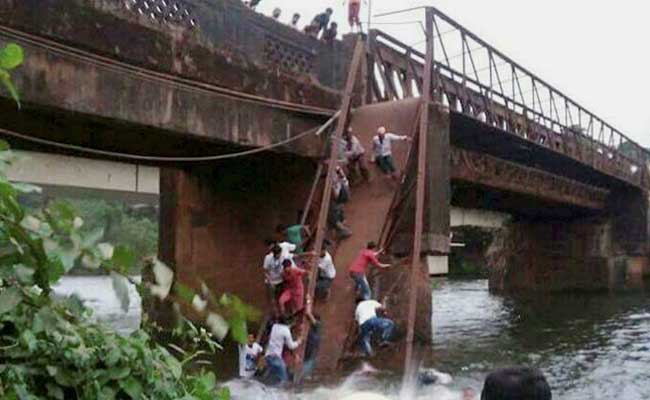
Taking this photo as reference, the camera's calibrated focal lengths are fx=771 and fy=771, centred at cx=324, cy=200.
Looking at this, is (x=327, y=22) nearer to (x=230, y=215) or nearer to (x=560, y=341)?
(x=230, y=215)

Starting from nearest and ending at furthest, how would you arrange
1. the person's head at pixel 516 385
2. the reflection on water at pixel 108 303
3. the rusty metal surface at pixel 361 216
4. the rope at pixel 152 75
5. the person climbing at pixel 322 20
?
the person's head at pixel 516 385
the reflection on water at pixel 108 303
the rope at pixel 152 75
the rusty metal surface at pixel 361 216
the person climbing at pixel 322 20

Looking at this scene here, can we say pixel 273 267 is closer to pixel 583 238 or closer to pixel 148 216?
pixel 583 238

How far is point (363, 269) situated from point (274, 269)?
54.2 inches

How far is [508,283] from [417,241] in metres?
26.4

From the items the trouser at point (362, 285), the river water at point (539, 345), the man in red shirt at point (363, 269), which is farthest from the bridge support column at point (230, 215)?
the trouser at point (362, 285)

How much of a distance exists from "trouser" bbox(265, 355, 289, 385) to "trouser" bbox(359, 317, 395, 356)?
1.44 m

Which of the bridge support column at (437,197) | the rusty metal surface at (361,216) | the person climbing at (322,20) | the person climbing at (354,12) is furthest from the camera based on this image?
the person climbing at (322,20)

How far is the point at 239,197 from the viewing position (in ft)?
49.7

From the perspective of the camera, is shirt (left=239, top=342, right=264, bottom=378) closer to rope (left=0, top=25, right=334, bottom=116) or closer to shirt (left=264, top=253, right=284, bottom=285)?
shirt (left=264, top=253, right=284, bottom=285)

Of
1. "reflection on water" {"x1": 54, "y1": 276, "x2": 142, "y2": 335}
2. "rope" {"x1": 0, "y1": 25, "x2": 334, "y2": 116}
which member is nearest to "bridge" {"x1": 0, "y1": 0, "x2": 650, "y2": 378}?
"rope" {"x1": 0, "y1": 25, "x2": 334, "y2": 116}

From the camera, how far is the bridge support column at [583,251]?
3403 cm

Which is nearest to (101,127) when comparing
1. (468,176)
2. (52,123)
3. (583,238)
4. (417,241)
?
(52,123)

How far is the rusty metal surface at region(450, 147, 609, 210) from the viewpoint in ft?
63.7

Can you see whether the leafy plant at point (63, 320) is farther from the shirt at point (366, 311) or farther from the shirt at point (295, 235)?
the shirt at point (295, 235)
